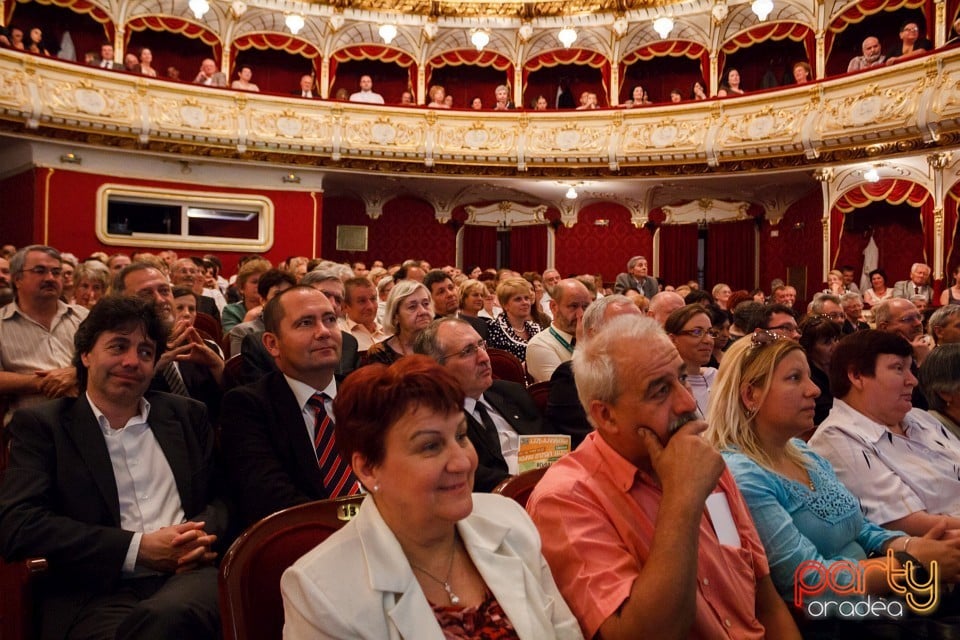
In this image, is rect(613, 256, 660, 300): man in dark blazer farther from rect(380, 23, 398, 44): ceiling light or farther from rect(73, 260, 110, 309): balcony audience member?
rect(380, 23, 398, 44): ceiling light

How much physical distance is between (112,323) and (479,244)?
41.1 ft

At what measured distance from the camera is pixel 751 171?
11172 millimetres

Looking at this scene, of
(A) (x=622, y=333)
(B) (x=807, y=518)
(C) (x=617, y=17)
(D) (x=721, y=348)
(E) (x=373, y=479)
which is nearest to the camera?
(E) (x=373, y=479)

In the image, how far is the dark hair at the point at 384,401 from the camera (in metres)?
1.31

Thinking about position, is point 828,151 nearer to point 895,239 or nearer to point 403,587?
point 895,239

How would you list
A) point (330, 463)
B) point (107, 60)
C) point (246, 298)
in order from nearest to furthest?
point (330, 463) → point (246, 298) → point (107, 60)

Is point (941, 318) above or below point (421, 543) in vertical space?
above

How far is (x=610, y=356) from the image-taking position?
158 cm

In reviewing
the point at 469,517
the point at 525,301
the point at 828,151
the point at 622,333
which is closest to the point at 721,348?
the point at 525,301

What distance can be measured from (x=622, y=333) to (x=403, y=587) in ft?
2.26

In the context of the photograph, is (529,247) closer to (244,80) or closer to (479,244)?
(479,244)

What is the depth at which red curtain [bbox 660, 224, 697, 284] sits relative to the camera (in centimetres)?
1363

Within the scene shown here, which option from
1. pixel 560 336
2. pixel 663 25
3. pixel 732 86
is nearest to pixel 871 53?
pixel 732 86

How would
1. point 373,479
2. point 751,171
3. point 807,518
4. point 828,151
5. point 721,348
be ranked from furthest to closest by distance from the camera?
point 751,171, point 828,151, point 721,348, point 807,518, point 373,479
